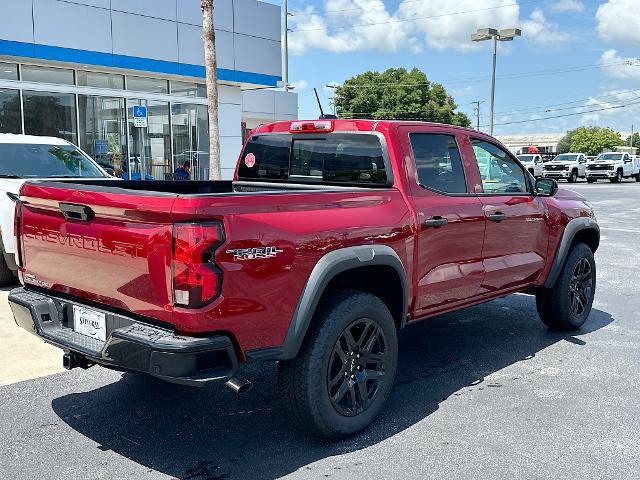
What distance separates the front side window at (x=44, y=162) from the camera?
814cm

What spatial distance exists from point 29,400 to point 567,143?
485ft

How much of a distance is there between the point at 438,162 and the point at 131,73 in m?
14.8

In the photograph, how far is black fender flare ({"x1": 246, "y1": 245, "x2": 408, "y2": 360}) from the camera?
3471mm

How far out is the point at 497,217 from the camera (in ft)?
16.7

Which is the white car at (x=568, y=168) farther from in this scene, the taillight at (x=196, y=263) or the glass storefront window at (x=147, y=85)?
the taillight at (x=196, y=263)

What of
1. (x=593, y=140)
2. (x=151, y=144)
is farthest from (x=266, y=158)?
(x=593, y=140)

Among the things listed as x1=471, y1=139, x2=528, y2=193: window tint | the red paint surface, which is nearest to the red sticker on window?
the red paint surface

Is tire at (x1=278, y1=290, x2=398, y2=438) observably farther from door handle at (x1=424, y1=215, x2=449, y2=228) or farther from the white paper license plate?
the white paper license plate

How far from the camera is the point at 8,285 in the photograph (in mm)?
7871

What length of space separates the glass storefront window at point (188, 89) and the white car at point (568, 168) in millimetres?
26005

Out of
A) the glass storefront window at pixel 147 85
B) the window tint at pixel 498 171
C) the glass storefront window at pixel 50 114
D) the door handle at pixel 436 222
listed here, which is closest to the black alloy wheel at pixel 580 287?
the window tint at pixel 498 171

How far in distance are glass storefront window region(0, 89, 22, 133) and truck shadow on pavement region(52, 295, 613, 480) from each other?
12298mm

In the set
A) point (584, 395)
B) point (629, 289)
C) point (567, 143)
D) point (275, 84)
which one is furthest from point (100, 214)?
point (567, 143)

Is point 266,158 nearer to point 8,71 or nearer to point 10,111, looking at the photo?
point 10,111
